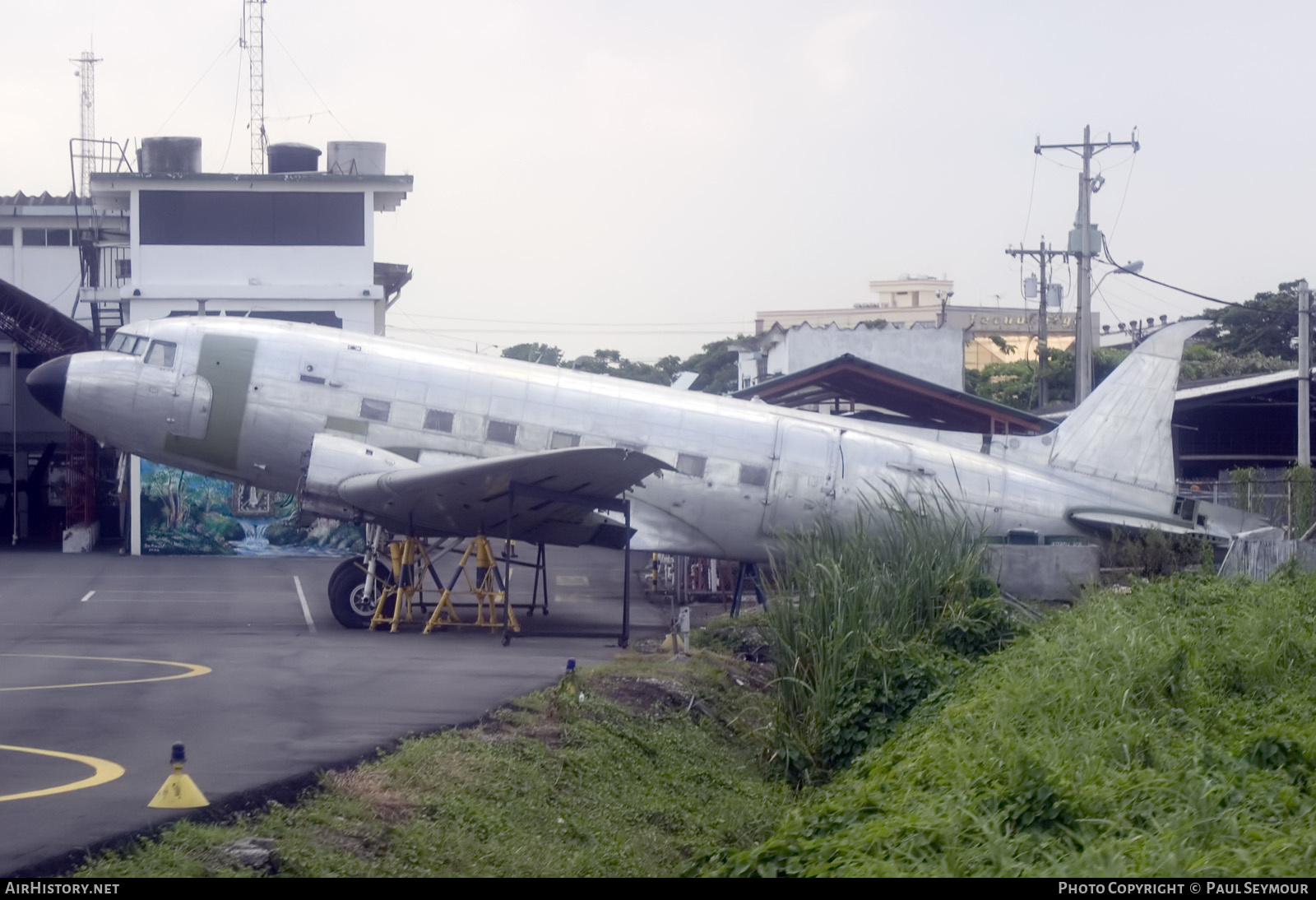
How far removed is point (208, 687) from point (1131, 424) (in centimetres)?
1655

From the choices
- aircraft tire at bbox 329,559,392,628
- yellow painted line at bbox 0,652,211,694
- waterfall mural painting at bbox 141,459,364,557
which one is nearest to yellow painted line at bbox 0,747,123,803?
yellow painted line at bbox 0,652,211,694

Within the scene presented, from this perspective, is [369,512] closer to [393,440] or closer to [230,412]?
[393,440]

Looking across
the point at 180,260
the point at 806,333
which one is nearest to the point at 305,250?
the point at 180,260

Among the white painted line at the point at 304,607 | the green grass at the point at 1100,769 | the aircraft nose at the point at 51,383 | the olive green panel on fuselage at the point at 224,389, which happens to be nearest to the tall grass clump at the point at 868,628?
the green grass at the point at 1100,769

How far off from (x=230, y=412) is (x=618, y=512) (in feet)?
21.7

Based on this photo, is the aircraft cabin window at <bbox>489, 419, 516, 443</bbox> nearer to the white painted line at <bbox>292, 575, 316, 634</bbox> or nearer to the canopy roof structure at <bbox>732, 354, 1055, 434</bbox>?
the white painted line at <bbox>292, 575, 316, 634</bbox>

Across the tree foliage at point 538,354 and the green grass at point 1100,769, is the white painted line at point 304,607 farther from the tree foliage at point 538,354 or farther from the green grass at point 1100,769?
the tree foliage at point 538,354

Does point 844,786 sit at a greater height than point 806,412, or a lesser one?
lesser

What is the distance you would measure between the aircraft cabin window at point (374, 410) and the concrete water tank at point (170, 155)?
27.4 m

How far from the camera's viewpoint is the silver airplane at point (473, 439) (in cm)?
2064

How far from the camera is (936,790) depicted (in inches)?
350

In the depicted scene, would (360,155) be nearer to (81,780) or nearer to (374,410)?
(374,410)

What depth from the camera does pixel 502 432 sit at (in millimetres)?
20891

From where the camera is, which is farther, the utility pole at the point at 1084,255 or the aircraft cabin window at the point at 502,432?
the utility pole at the point at 1084,255
